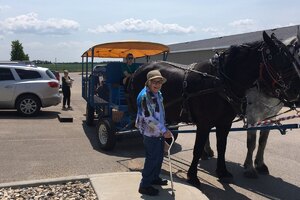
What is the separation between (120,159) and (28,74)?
7.64 meters

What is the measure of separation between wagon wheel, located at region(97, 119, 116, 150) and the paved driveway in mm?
162

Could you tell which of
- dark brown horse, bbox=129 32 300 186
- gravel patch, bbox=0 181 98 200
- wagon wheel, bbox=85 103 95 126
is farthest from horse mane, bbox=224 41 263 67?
wagon wheel, bbox=85 103 95 126

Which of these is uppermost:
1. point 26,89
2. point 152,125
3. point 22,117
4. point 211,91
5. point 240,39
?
point 240,39

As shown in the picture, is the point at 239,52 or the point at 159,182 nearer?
the point at 159,182

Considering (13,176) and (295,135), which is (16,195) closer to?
(13,176)

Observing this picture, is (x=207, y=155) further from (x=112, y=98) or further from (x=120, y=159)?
(x=112, y=98)

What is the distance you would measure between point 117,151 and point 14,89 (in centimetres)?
671

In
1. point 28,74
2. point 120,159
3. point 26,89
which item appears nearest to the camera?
point 120,159

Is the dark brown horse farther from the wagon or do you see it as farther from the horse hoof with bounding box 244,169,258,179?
the wagon

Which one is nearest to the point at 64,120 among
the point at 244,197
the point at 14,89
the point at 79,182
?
the point at 14,89

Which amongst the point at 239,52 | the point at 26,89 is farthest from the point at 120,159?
the point at 26,89

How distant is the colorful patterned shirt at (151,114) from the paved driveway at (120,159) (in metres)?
1.37

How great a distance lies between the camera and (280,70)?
5445 millimetres

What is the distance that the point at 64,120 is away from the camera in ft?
41.9
